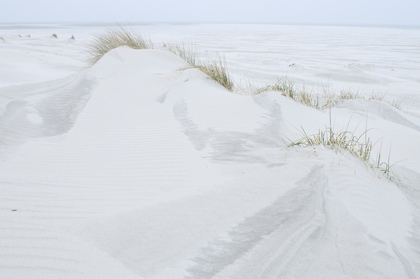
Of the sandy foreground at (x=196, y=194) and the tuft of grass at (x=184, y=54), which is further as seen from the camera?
the tuft of grass at (x=184, y=54)

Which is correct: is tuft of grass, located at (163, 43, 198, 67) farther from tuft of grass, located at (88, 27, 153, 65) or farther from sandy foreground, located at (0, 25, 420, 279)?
sandy foreground, located at (0, 25, 420, 279)

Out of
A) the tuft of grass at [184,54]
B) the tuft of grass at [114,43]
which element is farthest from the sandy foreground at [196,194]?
the tuft of grass at [114,43]

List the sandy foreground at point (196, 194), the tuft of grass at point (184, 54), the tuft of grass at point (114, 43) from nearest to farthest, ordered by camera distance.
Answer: the sandy foreground at point (196, 194) < the tuft of grass at point (184, 54) < the tuft of grass at point (114, 43)

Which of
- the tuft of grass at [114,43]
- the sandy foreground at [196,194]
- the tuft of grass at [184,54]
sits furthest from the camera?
the tuft of grass at [114,43]

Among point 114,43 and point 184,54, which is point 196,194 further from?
point 114,43

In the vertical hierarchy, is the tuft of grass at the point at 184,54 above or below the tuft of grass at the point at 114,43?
below

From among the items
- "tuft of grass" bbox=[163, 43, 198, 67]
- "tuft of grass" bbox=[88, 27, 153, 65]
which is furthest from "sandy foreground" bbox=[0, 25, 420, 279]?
"tuft of grass" bbox=[88, 27, 153, 65]

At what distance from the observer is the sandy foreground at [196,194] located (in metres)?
1.35

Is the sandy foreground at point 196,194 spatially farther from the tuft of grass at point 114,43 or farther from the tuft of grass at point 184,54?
the tuft of grass at point 114,43

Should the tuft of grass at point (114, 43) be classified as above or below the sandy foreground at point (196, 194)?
above

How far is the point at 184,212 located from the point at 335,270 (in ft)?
2.52

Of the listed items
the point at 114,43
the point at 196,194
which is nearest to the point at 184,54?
the point at 114,43

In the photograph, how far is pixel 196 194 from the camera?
6.16 ft

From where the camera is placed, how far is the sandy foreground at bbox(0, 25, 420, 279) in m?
1.35
